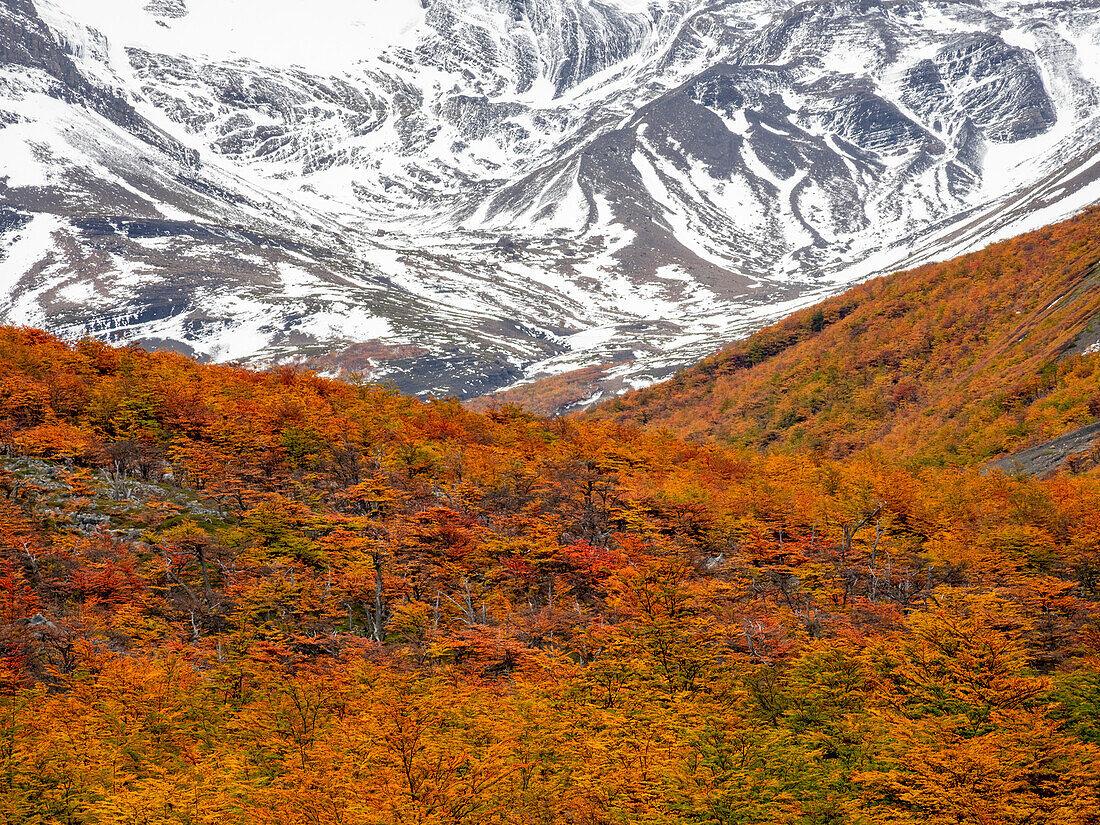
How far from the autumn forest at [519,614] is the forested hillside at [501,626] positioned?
133mm

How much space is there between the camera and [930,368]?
228 ft

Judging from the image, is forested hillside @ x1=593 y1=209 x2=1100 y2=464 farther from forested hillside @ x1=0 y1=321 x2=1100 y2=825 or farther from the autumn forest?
forested hillside @ x1=0 y1=321 x2=1100 y2=825

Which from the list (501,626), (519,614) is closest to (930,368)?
(519,614)

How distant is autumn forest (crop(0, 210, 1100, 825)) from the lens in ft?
53.4

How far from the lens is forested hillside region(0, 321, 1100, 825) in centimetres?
1619

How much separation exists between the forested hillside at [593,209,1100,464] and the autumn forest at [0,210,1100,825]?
2.11 ft

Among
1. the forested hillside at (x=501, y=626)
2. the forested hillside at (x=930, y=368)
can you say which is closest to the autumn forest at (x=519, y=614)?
the forested hillside at (x=501, y=626)

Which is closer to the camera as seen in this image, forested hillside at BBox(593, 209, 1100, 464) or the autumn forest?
the autumn forest

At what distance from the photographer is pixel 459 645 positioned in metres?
24.9

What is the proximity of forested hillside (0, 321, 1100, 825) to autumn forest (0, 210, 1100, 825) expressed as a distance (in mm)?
133

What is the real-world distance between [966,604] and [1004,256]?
68.8 meters

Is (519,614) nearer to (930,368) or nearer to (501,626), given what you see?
(501,626)

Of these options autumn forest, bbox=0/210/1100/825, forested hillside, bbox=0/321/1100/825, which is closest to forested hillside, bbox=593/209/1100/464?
autumn forest, bbox=0/210/1100/825

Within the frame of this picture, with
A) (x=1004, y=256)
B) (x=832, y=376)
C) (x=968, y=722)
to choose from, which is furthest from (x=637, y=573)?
(x=1004, y=256)
